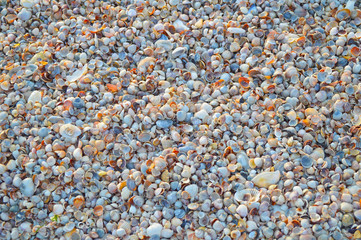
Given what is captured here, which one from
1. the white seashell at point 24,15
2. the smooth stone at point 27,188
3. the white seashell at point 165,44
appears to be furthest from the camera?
the white seashell at point 24,15

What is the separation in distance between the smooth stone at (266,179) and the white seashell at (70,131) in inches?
24.4

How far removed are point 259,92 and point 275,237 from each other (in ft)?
1.72

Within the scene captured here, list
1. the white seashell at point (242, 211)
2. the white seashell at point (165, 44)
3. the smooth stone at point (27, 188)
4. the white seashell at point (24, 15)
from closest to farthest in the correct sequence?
the white seashell at point (242, 211), the smooth stone at point (27, 188), the white seashell at point (165, 44), the white seashell at point (24, 15)

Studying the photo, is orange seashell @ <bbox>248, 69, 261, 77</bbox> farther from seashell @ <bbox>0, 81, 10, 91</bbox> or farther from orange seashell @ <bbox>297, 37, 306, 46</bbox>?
seashell @ <bbox>0, 81, 10, 91</bbox>

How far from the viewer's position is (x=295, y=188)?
122 cm

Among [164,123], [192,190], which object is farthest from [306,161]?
[164,123]

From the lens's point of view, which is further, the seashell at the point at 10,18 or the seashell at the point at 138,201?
the seashell at the point at 10,18

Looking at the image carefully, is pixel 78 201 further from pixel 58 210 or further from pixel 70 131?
pixel 70 131

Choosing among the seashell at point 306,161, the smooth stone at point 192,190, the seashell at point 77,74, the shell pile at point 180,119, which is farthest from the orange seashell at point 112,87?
the seashell at point 306,161

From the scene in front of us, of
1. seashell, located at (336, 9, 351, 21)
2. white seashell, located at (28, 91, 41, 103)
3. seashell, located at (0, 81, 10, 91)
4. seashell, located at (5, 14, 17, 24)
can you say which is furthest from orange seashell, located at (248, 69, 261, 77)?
seashell, located at (5, 14, 17, 24)

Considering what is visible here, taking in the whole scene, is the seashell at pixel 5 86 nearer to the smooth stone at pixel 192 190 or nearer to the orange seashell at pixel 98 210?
the orange seashell at pixel 98 210

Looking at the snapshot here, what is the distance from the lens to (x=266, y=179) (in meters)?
1.24

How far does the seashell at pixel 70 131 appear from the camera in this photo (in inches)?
53.4

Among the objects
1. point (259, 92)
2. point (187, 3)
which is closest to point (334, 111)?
point (259, 92)
